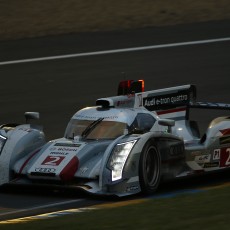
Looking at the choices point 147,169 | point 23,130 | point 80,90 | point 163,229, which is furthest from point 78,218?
point 80,90

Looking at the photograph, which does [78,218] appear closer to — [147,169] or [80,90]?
[147,169]

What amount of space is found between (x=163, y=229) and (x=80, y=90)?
12244 mm

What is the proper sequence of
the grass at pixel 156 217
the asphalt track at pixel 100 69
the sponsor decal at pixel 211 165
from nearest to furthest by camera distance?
the grass at pixel 156 217, the sponsor decal at pixel 211 165, the asphalt track at pixel 100 69

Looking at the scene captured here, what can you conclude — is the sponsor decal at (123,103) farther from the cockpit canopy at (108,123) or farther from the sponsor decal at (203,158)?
the sponsor decal at (203,158)

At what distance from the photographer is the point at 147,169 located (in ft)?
40.5

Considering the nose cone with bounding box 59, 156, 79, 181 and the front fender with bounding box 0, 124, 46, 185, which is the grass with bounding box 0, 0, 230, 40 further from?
the nose cone with bounding box 59, 156, 79, 181

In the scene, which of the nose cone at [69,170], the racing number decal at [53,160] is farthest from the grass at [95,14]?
the nose cone at [69,170]

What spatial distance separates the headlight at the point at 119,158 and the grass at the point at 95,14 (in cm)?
1297

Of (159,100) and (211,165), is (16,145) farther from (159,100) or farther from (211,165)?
(211,165)

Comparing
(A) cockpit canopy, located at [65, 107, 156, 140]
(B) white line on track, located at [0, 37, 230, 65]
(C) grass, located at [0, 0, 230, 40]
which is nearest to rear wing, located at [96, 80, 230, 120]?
(A) cockpit canopy, located at [65, 107, 156, 140]

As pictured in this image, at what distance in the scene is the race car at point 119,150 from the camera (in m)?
12.0

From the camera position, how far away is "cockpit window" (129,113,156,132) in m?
13.0

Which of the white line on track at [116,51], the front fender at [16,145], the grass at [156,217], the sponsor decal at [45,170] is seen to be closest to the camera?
the grass at [156,217]

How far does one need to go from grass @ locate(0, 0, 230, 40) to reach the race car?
11.5 m
